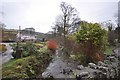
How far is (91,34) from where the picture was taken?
15.3ft

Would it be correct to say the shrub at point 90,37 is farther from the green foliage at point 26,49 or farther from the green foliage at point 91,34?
the green foliage at point 26,49

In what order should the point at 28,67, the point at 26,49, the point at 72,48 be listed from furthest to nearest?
1. the point at 26,49
2. the point at 72,48
3. the point at 28,67

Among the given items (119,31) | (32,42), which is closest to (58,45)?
(32,42)

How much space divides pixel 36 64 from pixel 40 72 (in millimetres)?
158

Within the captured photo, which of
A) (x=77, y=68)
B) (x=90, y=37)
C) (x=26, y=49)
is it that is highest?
(x=90, y=37)

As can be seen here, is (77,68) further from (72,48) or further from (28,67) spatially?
(28,67)

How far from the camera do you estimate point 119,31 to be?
4273mm

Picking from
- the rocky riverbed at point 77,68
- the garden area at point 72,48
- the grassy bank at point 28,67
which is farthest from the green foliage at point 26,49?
the rocky riverbed at point 77,68

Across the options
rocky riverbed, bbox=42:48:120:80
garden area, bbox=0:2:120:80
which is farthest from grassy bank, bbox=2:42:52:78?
rocky riverbed, bbox=42:48:120:80

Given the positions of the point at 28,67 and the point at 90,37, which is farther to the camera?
the point at 90,37

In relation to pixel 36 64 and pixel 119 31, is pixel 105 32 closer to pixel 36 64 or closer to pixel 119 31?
pixel 119 31

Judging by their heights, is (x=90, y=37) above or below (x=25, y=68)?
above

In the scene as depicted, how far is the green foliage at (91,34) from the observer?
4672 mm

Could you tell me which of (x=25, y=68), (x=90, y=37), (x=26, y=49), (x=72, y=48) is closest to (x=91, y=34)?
(x=90, y=37)
